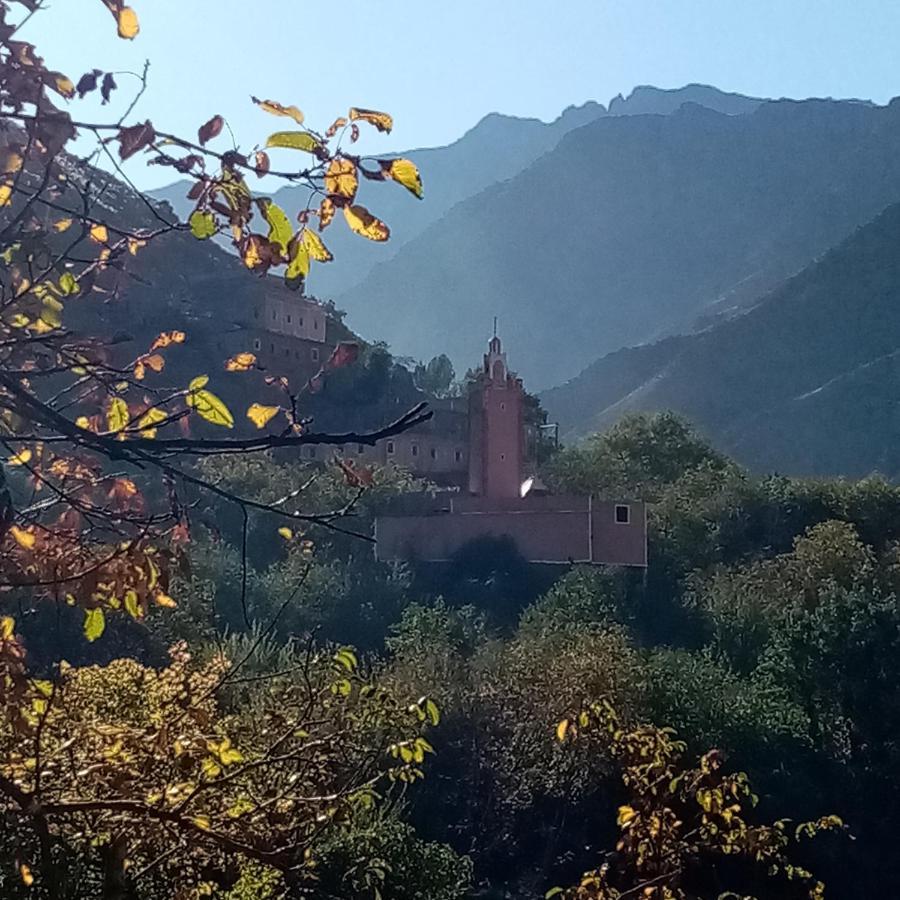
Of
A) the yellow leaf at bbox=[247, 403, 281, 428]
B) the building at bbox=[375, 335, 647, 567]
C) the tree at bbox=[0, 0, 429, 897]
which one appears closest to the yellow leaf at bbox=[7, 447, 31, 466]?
the tree at bbox=[0, 0, 429, 897]

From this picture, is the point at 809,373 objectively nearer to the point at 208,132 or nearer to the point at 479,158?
the point at 208,132

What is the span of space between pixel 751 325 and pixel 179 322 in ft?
124

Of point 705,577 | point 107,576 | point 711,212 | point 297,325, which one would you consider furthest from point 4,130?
point 711,212

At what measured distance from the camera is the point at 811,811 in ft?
42.4

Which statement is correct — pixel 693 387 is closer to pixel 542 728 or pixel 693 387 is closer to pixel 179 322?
pixel 179 322

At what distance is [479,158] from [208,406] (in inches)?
5598

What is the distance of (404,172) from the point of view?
1441 millimetres

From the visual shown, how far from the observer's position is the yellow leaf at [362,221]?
Answer: 148 centimetres

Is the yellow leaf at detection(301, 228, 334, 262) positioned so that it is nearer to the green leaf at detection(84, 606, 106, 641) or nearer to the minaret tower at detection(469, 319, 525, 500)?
the green leaf at detection(84, 606, 106, 641)

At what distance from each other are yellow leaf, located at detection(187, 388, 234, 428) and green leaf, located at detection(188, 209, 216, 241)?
219 mm

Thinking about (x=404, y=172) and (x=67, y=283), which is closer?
(x=404, y=172)

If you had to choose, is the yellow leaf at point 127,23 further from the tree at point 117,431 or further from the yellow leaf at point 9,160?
the yellow leaf at point 9,160

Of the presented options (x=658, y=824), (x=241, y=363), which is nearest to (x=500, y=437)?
(x=658, y=824)

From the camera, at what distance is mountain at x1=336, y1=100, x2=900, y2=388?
89625 mm
